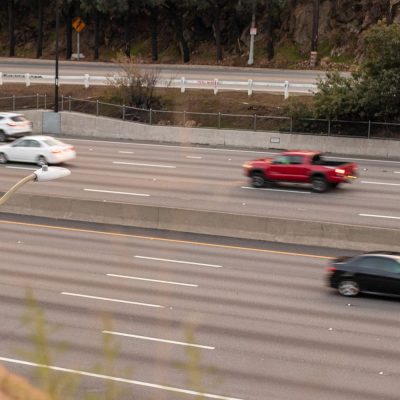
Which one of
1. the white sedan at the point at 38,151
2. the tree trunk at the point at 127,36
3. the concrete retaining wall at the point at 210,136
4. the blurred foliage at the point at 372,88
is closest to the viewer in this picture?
the white sedan at the point at 38,151

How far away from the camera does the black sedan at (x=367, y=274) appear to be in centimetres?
1911

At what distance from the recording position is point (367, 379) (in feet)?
46.0

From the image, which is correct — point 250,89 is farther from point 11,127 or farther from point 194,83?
point 11,127

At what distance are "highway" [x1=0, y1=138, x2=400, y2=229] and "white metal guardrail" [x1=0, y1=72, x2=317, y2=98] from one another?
24.3 ft

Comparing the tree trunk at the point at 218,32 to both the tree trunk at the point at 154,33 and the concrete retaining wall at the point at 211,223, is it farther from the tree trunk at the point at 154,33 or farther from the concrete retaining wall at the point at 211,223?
the concrete retaining wall at the point at 211,223

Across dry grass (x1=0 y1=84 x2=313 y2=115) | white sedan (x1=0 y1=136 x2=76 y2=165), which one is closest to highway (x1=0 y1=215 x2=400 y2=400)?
white sedan (x1=0 y1=136 x2=76 y2=165)

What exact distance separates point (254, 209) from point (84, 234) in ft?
20.7

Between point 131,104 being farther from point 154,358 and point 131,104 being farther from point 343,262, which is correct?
point 154,358

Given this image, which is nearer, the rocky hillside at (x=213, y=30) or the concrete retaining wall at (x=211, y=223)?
the concrete retaining wall at (x=211, y=223)

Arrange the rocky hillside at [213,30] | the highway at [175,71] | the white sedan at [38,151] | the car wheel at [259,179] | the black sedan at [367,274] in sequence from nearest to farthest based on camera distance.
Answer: the black sedan at [367,274] → the car wheel at [259,179] → the white sedan at [38,151] → the highway at [175,71] → the rocky hillside at [213,30]

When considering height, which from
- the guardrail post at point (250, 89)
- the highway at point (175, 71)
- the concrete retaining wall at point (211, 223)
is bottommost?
the concrete retaining wall at point (211, 223)

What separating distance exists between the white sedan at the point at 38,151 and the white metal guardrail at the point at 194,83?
14010 mm

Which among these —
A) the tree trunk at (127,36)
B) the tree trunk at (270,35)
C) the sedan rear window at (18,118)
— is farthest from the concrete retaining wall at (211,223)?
the tree trunk at (127,36)

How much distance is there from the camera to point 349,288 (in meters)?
19.6
